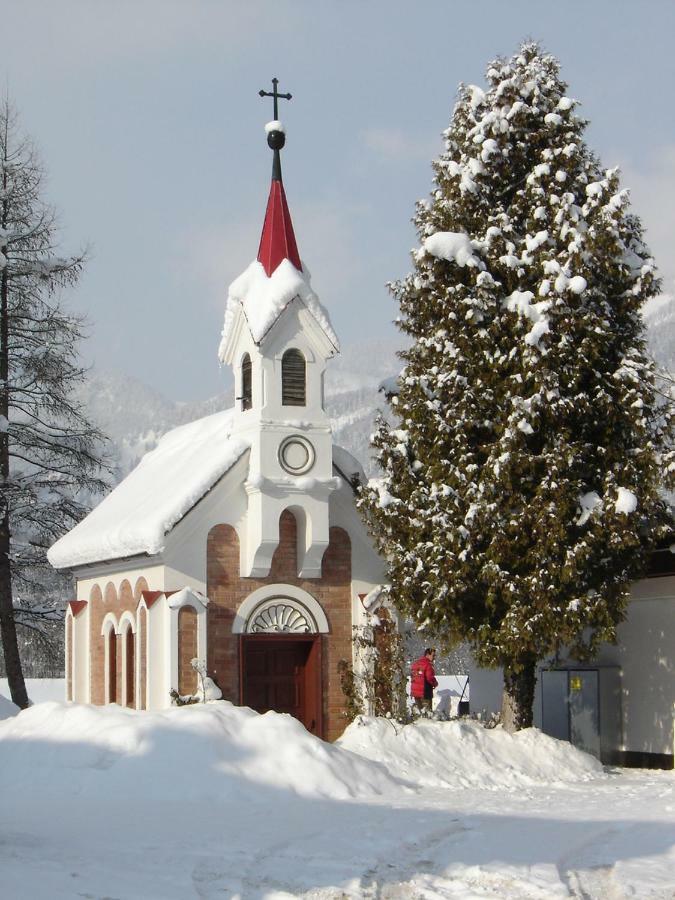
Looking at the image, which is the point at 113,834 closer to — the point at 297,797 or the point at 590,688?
the point at 297,797

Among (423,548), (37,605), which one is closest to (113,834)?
(423,548)

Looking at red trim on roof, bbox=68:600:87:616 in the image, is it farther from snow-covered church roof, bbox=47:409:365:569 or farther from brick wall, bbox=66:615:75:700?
snow-covered church roof, bbox=47:409:365:569

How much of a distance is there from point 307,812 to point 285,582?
823 cm

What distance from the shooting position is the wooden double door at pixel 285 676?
2359 cm

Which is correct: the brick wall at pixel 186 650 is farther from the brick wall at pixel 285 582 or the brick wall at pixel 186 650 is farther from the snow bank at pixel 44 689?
the snow bank at pixel 44 689

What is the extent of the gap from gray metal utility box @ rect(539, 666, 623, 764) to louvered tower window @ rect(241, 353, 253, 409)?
705 centimetres

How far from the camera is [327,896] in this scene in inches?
426

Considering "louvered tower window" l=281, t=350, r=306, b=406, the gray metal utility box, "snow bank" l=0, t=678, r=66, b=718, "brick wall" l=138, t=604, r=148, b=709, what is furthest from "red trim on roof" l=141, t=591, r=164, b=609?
"snow bank" l=0, t=678, r=66, b=718

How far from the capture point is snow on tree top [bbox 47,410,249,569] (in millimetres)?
22578

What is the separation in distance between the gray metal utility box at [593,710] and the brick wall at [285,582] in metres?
3.68

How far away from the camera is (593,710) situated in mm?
23141

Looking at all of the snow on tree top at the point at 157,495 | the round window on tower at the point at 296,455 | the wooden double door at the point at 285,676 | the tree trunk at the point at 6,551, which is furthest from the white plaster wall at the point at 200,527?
the tree trunk at the point at 6,551

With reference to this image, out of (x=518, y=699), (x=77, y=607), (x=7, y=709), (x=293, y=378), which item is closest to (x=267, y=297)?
(x=293, y=378)

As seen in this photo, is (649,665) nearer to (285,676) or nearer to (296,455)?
(285,676)
